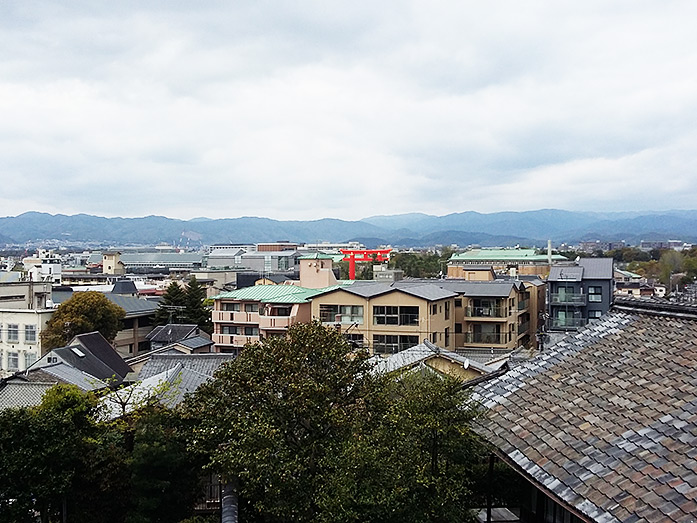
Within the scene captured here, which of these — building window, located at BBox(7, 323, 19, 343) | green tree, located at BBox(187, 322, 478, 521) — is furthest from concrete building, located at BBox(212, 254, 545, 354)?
green tree, located at BBox(187, 322, 478, 521)

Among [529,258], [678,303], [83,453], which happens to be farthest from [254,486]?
[529,258]

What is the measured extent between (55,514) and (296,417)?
5.94 m

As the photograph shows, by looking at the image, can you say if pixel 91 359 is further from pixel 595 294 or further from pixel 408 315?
pixel 595 294

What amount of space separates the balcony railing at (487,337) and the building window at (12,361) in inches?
1089

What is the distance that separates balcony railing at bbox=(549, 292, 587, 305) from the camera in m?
36.5

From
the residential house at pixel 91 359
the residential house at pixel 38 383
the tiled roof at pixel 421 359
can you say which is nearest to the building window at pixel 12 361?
the residential house at pixel 91 359

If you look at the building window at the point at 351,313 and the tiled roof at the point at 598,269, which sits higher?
the tiled roof at the point at 598,269

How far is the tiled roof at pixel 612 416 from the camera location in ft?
19.1

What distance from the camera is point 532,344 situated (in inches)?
1511

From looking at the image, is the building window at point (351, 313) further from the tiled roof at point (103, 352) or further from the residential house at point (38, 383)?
the residential house at point (38, 383)

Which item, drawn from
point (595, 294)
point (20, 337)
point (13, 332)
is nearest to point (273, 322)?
point (20, 337)

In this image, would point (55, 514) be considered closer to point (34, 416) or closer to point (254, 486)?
point (34, 416)

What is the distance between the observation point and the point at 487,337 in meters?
33.7

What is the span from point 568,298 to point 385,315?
512 inches
